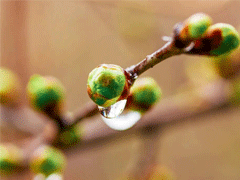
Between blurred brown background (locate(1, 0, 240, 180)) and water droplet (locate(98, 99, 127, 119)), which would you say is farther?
blurred brown background (locate(1, 0, 240, 180))

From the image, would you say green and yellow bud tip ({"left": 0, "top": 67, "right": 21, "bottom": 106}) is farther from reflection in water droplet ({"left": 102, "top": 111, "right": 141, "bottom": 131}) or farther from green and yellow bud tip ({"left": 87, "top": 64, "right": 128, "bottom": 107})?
green and yellow bud tip ({"left": 87, "top": 64, "right": 128, "bottom": 107})

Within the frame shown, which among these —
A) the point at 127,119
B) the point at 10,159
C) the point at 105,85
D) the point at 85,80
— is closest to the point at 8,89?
the point at 10,159

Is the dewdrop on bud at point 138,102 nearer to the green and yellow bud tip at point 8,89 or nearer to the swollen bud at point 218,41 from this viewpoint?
the swollen bud at point 218,41

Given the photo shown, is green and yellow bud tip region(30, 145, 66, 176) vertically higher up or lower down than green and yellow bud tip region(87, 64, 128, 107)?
higher up

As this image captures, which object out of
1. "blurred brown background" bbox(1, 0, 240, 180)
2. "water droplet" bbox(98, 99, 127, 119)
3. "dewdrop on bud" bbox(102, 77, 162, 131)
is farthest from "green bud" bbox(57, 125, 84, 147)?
"blurred brown background" bbox(1, 0, 240, 180)

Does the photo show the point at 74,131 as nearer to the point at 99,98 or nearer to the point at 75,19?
the point at 99,98

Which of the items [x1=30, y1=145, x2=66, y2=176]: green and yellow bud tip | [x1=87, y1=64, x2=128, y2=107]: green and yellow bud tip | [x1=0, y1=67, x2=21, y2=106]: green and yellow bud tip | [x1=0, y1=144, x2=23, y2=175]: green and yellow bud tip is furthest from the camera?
[x1=0, y1=67, x2=21, y2=106]: green and yellow bud tip
